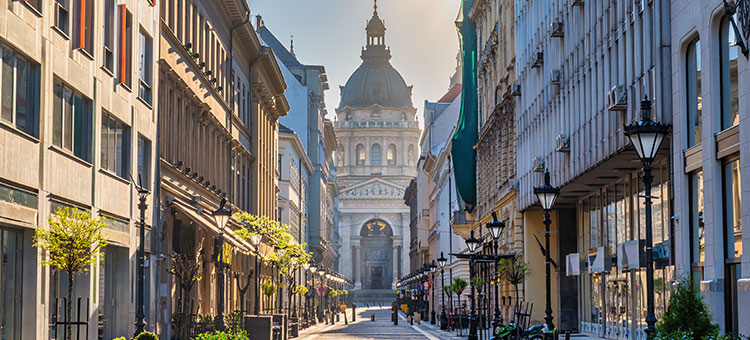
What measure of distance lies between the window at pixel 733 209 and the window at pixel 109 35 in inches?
560

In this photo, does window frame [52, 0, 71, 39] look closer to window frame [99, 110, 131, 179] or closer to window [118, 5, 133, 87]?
window frame [99, 110, 131, 179]

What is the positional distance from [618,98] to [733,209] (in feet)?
25.4

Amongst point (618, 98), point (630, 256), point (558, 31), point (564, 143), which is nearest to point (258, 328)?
point (564, 143)

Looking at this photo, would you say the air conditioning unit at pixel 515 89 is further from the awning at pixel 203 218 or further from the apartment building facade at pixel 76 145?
the apartment building facade at pixel 76 145

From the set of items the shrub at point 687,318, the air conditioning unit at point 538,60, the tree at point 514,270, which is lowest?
the shrub at point 687,318

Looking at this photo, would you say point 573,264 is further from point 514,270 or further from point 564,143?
point 564,143

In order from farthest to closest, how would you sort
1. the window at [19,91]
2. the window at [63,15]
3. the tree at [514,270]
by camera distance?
the tree at [514,270] < the window at [63,15] < the window at [19,91]

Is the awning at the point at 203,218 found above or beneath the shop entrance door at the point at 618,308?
above

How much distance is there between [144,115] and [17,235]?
10.9 meters

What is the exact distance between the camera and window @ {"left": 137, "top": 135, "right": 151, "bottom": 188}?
3233cm

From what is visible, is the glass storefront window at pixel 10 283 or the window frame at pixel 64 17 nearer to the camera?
the glass storefront window at pixel 10 283

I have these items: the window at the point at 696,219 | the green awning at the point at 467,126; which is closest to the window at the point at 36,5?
the window at the point at 696,219

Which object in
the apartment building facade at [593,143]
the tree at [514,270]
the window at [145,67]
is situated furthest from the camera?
the tree at [514,270]

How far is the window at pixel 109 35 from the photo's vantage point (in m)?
28.6
